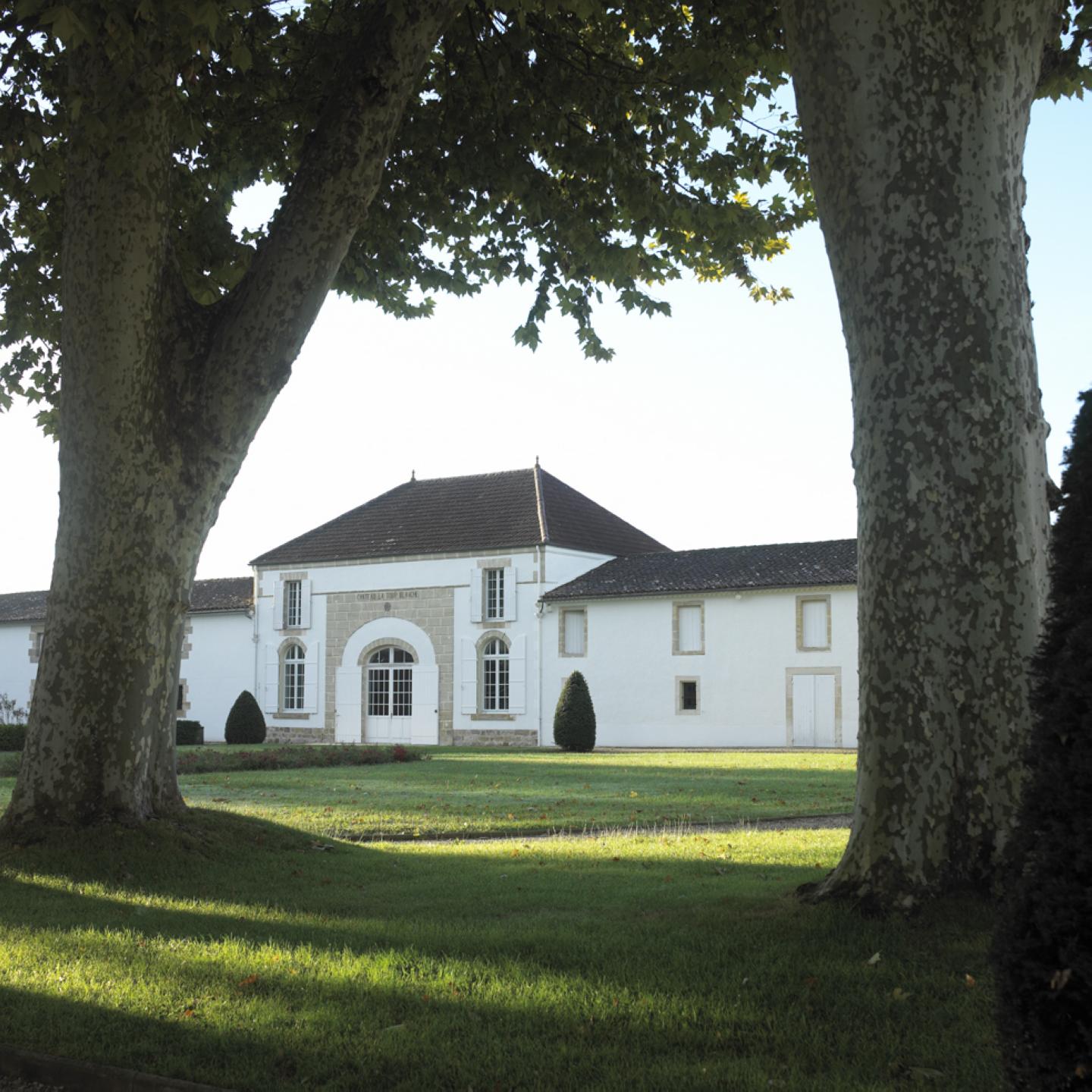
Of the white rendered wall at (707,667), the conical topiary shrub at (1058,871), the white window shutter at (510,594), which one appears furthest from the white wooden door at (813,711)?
the conical topiary shrub at (1058,871)

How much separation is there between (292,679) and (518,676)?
8.68m

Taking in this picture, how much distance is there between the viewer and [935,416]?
16.6 feet

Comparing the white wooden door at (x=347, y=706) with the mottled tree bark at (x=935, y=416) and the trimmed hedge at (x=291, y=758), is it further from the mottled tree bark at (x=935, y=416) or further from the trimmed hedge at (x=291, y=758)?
the mottled tree bark at (x=935, y=416)

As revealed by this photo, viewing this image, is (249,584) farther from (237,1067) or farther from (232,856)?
(237,1067)

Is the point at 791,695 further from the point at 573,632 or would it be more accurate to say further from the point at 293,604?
the point at 293,604

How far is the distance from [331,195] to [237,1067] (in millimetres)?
5577

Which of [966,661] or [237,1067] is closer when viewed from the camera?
[237,1067]

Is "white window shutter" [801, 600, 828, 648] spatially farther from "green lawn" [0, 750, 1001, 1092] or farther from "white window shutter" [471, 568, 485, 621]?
"green lawn" [0, 750, 1001, 1092]

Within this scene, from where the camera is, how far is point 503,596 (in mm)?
36250

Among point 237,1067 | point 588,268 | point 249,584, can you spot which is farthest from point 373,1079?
point 249,584

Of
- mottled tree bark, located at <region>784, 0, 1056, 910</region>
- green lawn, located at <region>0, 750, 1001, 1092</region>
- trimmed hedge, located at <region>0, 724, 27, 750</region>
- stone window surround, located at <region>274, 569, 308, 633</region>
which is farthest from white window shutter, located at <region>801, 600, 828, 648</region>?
mottled tree bark, located at <region>784, 0, 1056, 910</region>

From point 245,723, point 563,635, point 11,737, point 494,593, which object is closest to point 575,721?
point 563,635

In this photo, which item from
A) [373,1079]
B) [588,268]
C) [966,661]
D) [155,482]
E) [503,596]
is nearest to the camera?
[373,1079]

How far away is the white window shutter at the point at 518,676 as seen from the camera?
35.4 metres
